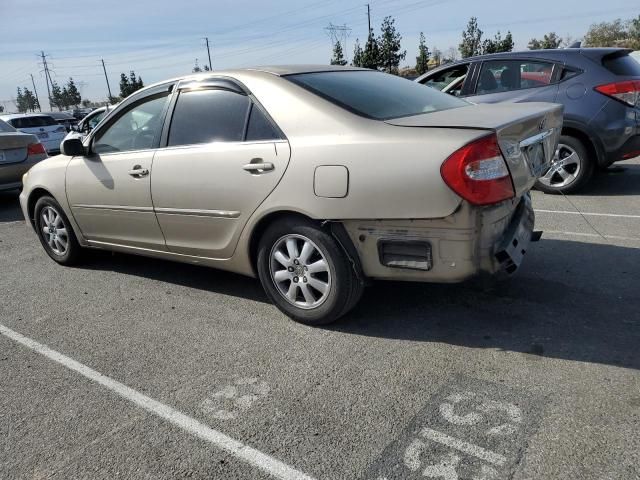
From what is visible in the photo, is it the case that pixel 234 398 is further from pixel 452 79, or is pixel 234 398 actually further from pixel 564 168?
pixel 452 79

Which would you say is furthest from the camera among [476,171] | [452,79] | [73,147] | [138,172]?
[452,79]

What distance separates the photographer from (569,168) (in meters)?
6.65

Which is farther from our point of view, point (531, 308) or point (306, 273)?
point (531, 308)

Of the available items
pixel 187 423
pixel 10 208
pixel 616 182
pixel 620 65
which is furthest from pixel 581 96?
pixel 10 208

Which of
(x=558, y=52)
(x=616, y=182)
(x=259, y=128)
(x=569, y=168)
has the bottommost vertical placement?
(x=616, y=182)

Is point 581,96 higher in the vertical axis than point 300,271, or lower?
higher

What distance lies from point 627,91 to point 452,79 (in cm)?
232

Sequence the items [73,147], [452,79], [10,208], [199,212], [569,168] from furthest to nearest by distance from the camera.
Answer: [10,208] < [452,79] < [569,168] < [73,147] < [199,212]

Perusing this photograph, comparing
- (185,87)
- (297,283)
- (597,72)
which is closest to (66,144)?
(185,87)

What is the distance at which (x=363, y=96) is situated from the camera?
351 centimetres

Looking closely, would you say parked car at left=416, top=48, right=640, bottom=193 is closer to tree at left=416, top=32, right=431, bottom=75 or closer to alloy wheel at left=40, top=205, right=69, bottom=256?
alloy wheel at left=40, top=205, right=69, bottom=256

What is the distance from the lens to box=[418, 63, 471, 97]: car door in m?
7.50

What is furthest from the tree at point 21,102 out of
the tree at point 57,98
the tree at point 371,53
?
the tree at point 371,53

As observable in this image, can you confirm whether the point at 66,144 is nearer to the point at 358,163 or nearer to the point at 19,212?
the point at 358,163
